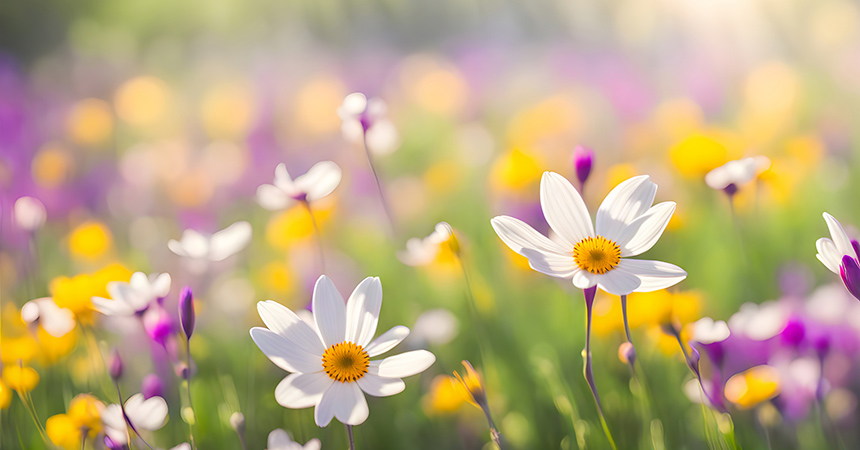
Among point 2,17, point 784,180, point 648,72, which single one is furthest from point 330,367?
point 2,17

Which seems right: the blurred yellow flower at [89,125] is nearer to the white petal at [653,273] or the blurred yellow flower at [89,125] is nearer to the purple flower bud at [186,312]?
the purple flower bud at [186,312]

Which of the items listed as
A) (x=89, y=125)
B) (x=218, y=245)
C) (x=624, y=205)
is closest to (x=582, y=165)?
(x=624, y=205)

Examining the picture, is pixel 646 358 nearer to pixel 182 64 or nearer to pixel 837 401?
pixel 837 401

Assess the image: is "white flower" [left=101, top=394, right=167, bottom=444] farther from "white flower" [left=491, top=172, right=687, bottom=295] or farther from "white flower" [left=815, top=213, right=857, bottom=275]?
"white flower" [left=815, top=213, right=857, bottom=275]

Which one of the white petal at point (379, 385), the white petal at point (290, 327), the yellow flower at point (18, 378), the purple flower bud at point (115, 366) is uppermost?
the white petal at point (290, 327)

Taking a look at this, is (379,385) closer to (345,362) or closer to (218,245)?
(345,362)

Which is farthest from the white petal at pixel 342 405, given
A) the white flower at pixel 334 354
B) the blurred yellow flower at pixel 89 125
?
the blurred yellow flower at pixel 89 125
